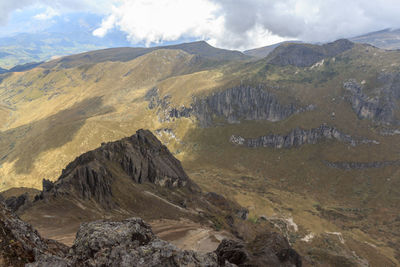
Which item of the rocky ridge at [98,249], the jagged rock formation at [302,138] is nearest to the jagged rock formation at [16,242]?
the rocky ridge at [98,249]

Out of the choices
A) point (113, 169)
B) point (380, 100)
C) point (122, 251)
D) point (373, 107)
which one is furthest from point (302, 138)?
point (122, 251)

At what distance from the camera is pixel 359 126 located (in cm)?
16212

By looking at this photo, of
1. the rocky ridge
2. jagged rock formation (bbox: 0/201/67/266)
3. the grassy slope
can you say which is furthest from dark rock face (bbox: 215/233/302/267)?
the grassy slope

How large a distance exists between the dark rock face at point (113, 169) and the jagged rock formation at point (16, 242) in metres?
35.3

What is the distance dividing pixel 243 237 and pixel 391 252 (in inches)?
2391

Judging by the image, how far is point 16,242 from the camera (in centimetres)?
1326

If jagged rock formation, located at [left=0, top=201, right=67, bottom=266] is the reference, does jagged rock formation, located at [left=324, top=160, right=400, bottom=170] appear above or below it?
below

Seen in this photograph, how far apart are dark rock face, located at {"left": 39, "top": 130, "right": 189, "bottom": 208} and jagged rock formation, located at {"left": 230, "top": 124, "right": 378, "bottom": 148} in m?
107

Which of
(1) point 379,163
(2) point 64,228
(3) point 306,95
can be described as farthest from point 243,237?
(3) point 306,95

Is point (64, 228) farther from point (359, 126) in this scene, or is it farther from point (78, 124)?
point (359, 126)

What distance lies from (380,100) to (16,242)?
211354mm

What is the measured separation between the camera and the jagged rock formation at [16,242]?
485 inches

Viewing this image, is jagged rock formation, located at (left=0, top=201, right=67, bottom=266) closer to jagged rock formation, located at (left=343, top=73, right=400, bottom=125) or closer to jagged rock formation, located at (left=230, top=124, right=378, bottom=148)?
jagged rock formation, located at (left=230, top=124, right=378, bottom=148)

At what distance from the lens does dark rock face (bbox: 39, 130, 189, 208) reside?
164ft
